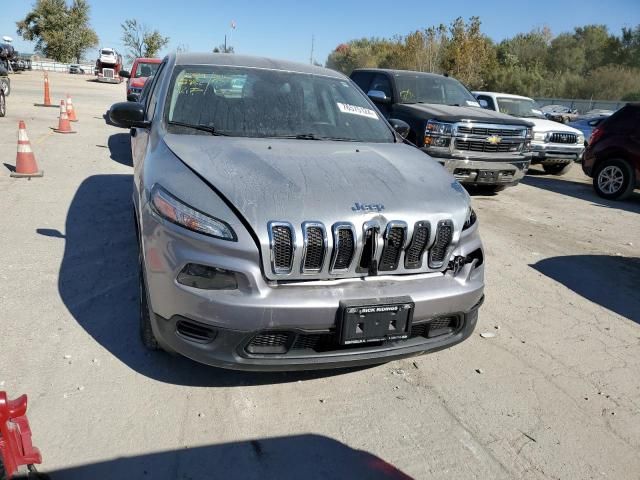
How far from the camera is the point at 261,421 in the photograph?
264 centimetres

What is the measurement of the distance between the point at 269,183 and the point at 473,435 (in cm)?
170

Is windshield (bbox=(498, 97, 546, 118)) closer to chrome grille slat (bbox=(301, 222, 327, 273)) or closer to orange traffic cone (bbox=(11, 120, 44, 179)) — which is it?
orange traffic cone (bbox=(11, 120, 44, 179))

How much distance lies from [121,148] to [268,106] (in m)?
7.73

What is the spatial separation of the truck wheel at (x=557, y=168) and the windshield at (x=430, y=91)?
145 inches

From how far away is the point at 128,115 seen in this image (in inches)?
147

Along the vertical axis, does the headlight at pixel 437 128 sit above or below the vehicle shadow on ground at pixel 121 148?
above

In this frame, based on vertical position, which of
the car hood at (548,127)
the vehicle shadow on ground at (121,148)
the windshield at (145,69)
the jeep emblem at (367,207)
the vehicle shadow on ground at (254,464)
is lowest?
the vehicle shadow on ground at (254,464)

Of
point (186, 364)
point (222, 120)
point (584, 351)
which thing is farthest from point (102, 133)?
point (584, 351)

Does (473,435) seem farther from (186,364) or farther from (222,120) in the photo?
(222,120)

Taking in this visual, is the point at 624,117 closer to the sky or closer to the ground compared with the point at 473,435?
closer to the sky

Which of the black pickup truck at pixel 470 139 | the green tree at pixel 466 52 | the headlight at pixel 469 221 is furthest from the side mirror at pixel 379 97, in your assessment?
the green tree at pixel 466 52

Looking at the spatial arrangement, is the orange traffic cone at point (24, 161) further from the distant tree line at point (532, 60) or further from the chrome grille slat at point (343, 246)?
the distant tree line at point (532, 60)

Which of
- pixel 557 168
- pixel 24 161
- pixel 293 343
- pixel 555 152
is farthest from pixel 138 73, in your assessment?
pixel 293 343

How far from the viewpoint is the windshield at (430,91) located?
9039mm
